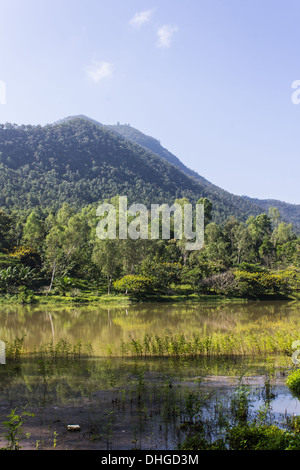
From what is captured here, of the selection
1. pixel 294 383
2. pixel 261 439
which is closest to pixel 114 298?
pixel 294 383

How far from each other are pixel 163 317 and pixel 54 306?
10.4 metres

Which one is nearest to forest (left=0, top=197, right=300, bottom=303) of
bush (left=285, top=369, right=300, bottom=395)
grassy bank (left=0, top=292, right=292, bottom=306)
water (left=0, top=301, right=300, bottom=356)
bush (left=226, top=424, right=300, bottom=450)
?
grassy bank (left=0, top=292, right=292, bottom=306)

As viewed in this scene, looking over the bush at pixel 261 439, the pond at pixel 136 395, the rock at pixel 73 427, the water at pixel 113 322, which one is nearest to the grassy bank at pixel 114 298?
the water at pixel 113 322

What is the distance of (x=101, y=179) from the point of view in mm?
122375

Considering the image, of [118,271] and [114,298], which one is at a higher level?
[118,271]

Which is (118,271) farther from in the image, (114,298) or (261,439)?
(261,439)

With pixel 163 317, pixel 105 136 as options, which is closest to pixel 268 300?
pixel 163 317

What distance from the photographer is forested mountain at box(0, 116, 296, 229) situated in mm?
96500

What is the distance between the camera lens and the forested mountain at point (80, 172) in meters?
96.5

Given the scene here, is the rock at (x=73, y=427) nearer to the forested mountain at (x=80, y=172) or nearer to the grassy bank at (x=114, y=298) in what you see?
the grassy bank at (x=114, y=298)

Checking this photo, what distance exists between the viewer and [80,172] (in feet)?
414

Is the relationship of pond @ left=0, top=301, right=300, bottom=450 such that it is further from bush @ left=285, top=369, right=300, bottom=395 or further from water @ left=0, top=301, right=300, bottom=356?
water @ left=0, top=301, right=300, bottom=356

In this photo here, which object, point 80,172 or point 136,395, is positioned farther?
point 80,172
